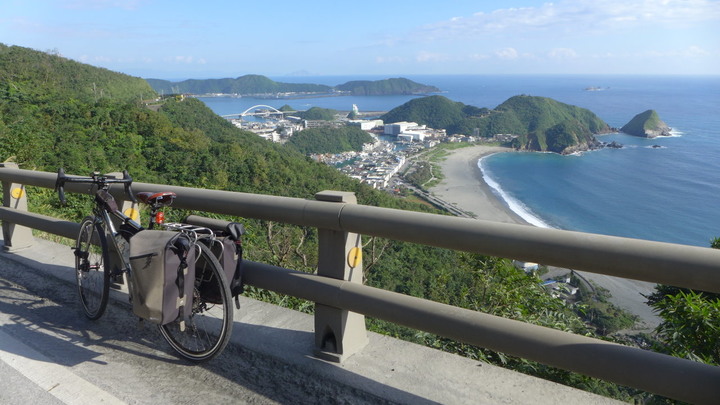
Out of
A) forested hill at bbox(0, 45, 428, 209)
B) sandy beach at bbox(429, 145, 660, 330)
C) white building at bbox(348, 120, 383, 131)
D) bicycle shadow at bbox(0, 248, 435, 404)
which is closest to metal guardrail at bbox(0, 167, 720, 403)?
bicycle shadow at bbox(0, 248, 435, 404)

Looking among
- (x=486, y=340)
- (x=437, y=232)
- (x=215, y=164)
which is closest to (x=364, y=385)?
(x=486, y=340)

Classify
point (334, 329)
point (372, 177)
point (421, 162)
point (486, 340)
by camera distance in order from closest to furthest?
point (486, 340), point (334, 329), point (372, 177), point (421, 162)

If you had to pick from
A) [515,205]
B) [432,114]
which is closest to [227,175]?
[515,205]

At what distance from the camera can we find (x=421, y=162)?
214ft

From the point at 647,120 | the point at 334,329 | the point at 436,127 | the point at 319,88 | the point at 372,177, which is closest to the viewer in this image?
the point at 334,329

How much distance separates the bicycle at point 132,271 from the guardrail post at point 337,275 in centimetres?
50

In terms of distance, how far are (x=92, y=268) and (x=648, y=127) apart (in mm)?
82438

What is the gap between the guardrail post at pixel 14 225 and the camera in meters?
5.20

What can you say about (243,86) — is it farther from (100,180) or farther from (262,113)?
(100,180)

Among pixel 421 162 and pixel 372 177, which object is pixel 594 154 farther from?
pixel 372 177

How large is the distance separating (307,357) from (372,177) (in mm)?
48322

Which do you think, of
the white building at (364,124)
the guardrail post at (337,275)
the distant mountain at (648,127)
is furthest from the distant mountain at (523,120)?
the guardrail post at (337,275)

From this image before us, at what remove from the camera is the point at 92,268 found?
3875mm

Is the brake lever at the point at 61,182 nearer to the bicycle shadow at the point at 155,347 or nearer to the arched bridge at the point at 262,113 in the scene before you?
the bicycle shadow at the point at 155,347
